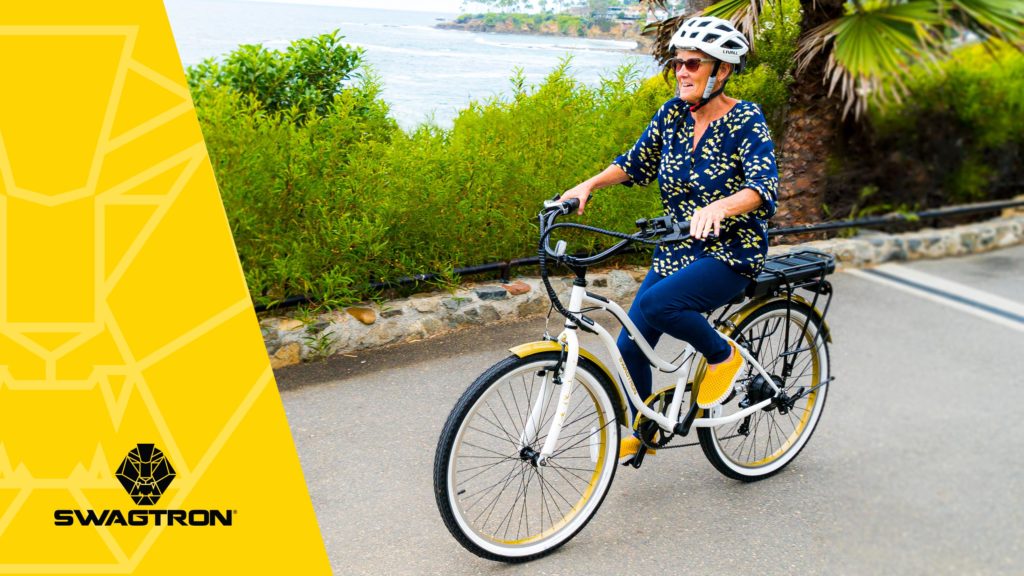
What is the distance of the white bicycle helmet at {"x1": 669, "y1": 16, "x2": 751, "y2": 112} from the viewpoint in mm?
3391

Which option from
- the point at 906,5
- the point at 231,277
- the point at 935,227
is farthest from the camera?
the point at 935,227

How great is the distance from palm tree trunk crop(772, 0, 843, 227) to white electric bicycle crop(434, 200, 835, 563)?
3.88 m

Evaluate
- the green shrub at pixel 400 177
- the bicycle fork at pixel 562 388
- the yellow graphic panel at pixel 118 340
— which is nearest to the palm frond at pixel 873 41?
the green shrub at pixel 400 177

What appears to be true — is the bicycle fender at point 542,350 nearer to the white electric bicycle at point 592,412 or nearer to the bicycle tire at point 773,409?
the white electric bicycle at point 592,412

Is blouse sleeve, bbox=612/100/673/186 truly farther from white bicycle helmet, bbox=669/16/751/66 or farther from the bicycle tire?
the bicycle tire

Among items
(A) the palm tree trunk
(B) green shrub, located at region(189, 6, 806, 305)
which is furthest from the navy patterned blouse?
(A) the palm tree trunk

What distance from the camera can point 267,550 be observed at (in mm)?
3898

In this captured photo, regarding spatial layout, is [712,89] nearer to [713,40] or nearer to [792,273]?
[713,40]

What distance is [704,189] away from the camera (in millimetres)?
3570

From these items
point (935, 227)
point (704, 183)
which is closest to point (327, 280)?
point (704, 183)

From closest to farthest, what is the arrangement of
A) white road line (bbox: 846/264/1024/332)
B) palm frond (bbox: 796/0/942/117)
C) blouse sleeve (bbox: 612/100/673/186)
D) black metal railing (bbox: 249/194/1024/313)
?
blouse sleeve (bbox: 612/100/673/186)
black metal railing (bbox: 249/194/1024/313)
white road line (bbox: 846/264/1024/332)
palm frond (bbox: 796/0/942/117)

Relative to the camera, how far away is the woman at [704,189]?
3.42 metres

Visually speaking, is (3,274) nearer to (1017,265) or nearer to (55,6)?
(55,6)

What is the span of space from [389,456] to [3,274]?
185cm
